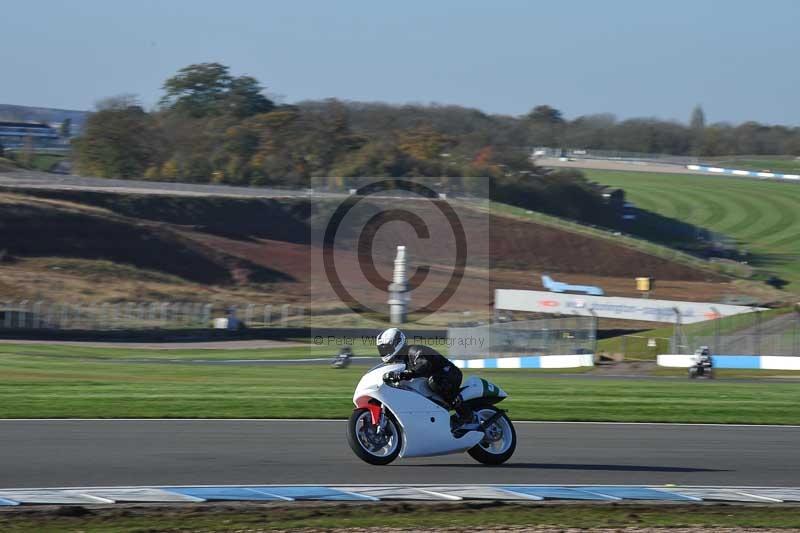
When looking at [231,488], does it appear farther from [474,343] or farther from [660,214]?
[660,214]

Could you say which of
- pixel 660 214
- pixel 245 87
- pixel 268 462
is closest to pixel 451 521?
pixel 268 462

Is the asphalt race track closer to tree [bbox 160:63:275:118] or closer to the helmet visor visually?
the helmet visor

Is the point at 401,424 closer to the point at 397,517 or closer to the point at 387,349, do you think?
the point at 387,349

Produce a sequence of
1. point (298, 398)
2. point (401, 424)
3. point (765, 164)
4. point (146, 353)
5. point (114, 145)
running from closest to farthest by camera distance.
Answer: point (401, 424)
point (298, 398)
point (146, 353)
point (114, 145)
point (765, 164)

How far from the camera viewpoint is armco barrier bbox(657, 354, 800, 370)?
3816cm

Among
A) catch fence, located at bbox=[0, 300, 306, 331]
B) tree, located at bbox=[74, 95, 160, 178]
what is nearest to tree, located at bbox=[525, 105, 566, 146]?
tree, located at bbox=[74, 95, 160, 178]

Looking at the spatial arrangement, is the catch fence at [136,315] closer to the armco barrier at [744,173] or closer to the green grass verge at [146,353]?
the green grass verge at [146,353]

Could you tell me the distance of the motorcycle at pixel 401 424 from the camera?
37.4ft

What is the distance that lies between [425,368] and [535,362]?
2693cm

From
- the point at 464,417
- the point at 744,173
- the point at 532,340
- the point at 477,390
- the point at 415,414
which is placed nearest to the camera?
the point at 415,414

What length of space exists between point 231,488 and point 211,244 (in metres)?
57.5

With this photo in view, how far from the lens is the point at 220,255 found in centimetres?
6494

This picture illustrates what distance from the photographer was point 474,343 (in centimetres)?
3909

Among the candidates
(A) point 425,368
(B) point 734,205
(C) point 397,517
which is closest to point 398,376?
(A) point 425,368
